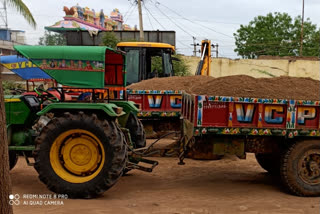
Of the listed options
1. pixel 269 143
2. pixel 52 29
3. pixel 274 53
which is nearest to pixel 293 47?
pixel 274 53

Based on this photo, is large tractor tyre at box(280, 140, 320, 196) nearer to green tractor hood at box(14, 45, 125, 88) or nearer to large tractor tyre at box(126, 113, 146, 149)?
large tractor tyre at box(126, 113, 146, 149)

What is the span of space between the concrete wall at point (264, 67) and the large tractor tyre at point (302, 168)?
17301mm

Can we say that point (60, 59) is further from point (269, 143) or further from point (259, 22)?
point (259, 22)

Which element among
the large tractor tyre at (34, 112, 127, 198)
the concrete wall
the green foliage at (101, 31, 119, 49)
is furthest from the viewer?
the concrete wall

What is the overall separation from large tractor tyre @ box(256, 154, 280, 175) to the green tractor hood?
3.12m

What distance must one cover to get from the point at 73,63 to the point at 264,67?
19.4m

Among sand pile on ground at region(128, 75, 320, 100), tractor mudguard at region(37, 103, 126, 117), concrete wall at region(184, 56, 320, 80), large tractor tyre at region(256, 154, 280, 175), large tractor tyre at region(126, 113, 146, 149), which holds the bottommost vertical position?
large tractor tyre at region(256, 154, 280, 175)

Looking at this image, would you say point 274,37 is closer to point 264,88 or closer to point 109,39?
point 109,39

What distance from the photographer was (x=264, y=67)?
2223 centimetres

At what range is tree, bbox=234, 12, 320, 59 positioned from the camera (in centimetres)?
3388

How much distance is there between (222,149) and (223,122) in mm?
436

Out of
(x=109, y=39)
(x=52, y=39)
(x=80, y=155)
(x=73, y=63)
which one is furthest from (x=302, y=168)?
(x=52, y=39)

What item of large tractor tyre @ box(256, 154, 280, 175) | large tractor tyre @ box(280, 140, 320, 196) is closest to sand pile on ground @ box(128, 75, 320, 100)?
large tractor tyre @ box(280, 140, 320, 196)

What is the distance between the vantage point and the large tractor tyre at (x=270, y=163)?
581cm
